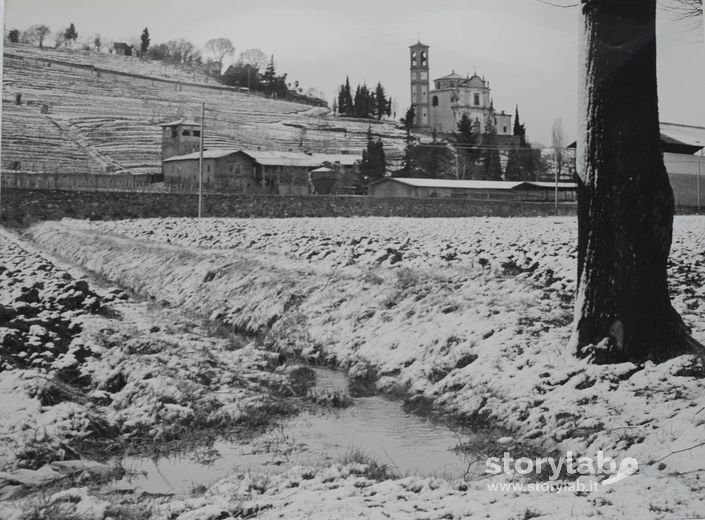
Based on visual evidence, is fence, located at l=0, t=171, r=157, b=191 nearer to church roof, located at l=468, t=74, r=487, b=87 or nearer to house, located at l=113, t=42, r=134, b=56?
house, located at l=113, t=42, r=134, b=56

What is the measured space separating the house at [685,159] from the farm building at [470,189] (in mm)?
706

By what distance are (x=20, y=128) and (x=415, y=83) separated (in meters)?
2.74

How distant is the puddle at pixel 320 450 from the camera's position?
3619mm

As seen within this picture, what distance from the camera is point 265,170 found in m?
7.36

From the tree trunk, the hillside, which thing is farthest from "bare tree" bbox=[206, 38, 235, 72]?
the tree trunk

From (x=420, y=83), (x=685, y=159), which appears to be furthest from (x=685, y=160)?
(x=420, y=83)

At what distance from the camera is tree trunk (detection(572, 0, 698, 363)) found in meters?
4.18

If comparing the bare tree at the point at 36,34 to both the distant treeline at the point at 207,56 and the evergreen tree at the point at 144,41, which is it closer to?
the distant treeline at the point at 207,56

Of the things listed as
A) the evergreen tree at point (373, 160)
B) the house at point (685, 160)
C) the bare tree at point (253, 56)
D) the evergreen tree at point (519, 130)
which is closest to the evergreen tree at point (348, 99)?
the evergreen tree at point (373, 160)

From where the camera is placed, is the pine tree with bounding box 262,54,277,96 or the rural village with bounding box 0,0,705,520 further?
the pine tree with bounding box 262,54,277,96

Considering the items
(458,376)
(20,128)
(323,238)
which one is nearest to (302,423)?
(458,376)

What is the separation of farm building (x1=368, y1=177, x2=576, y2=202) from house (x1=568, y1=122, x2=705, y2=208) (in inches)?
27.8

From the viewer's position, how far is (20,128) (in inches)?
184

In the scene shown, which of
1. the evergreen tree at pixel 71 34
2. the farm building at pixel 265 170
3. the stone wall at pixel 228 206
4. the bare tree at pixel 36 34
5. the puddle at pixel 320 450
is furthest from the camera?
the farm building at pixel 265 170
